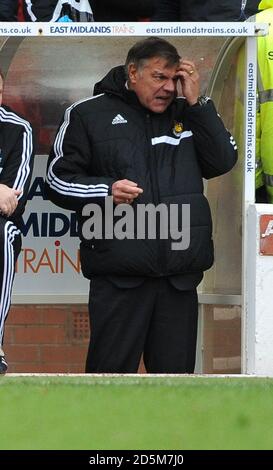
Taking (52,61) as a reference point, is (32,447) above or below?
below

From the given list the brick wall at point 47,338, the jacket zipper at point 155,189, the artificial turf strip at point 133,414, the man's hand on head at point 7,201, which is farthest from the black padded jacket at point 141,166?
the brick wall at point 47,338

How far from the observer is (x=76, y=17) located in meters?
6.75

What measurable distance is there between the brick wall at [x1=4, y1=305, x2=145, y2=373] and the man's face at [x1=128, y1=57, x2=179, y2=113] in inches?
63.4

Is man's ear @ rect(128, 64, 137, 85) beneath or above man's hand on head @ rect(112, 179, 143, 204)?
above

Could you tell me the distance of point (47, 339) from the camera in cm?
746

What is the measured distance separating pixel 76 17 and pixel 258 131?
3.90 feet

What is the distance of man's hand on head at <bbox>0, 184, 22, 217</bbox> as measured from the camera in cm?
596

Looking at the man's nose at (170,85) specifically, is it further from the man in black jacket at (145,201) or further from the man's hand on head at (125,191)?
the man's hand on head at (125,191)

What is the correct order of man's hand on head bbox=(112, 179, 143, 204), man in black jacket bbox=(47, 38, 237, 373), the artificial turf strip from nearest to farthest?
1. the artificial turf strip
2. man's hand on head bbox=(112, 179, 143, 204)
3. man in black jacket bbox=(47, 38, 237, 373)

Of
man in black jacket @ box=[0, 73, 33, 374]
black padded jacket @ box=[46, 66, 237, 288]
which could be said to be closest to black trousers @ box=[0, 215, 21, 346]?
man in black jacket @ box=[0, 73, 33, 374]

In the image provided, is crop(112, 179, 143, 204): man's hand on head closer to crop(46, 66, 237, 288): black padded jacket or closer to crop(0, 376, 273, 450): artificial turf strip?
crop(46, 66, 237, 288): black padded jacket
